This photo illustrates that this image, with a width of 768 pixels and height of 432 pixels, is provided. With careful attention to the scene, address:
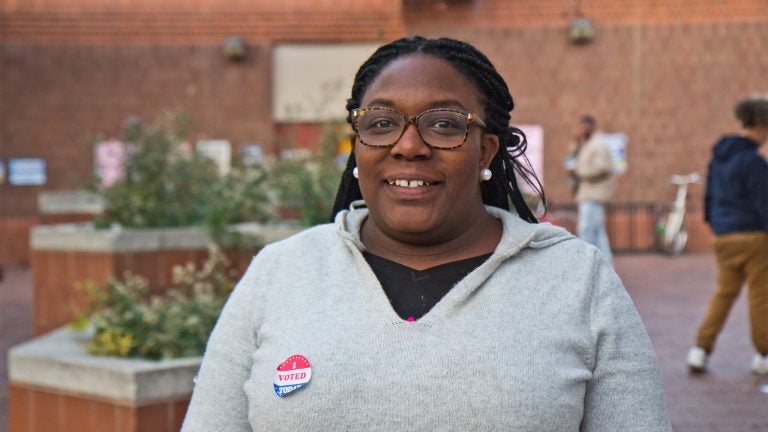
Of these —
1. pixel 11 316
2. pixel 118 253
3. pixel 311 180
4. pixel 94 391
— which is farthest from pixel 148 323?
pixel 11 316

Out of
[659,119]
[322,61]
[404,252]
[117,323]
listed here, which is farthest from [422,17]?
[404,252]

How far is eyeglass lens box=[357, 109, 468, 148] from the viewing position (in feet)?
8.18

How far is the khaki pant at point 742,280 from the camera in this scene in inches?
290

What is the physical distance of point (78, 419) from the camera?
4.86 metres

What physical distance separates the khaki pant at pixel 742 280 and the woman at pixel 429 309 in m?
5.10

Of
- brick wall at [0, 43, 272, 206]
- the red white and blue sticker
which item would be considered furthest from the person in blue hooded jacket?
brick wall at [0, 43, 272, 206]

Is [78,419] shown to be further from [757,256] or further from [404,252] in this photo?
[757,256]

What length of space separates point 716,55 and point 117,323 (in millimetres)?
14036

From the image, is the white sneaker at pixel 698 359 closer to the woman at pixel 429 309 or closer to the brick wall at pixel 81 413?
the brick wall at pixel 81 413

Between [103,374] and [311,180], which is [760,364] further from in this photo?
[103,374]

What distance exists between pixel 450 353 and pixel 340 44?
640 inches

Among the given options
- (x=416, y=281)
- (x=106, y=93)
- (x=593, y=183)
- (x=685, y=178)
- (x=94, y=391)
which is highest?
(x=106, y=93)

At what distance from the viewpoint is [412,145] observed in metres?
2.48

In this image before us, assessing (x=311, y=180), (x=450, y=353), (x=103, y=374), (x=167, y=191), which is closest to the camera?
(x=450, y=353)
